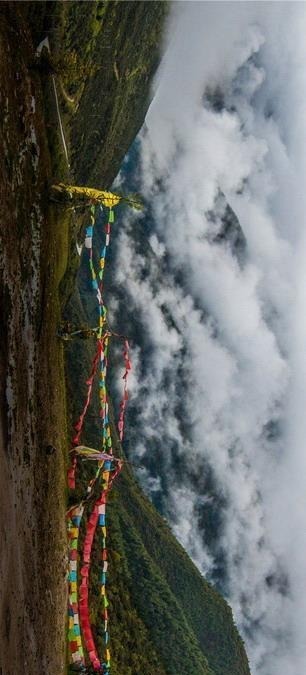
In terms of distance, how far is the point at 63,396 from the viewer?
29469 mm

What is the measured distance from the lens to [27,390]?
896 inches

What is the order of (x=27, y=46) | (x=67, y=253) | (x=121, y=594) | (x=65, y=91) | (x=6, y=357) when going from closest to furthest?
(x=6, y=357)
(x=27, y=46)
(x=65, y=91)
(x=67, y=253)
(x=121, y=594)

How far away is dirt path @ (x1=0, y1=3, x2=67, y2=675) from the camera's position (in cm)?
2019

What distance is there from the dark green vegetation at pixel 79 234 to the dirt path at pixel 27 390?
11.0 inches

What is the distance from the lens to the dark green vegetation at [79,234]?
2627 centimetres

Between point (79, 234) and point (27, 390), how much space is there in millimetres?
16111

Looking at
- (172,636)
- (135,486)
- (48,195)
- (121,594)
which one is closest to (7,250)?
(48,195)

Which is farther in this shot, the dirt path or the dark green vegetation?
the dark green vegetation

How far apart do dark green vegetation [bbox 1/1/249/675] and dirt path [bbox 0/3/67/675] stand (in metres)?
0.28

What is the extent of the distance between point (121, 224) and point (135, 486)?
155ft

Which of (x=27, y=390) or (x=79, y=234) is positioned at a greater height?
(x=79, y=234)

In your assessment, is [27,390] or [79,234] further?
[79,234]

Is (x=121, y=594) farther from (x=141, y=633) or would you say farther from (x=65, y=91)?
(x=65, y=91)

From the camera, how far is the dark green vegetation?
26.3 m
